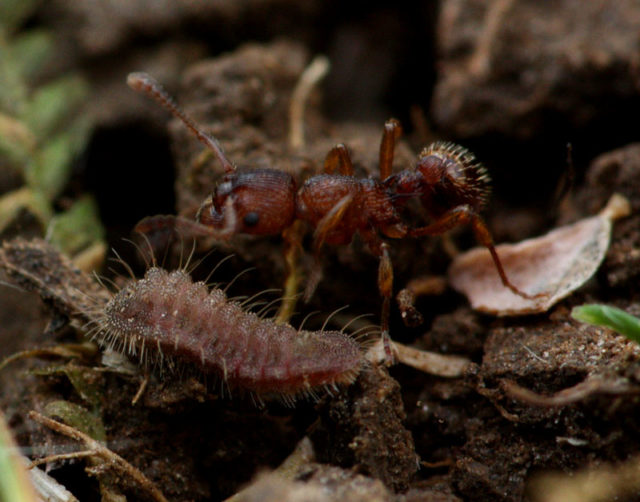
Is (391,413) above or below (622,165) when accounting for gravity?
below

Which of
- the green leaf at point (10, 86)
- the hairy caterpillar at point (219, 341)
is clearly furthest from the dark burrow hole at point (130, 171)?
the hairy caterpillar at point (219, 341)

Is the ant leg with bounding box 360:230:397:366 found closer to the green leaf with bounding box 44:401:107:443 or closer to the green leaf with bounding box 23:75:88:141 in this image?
the green leaf with bounding box 44:401:107:443

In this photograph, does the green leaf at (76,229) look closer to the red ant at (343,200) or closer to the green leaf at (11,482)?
the red ant at (343,200)

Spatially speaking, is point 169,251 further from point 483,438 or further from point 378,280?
point 483,438

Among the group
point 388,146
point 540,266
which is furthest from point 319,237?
point 540,266

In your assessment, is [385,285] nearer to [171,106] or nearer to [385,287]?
[385,287]

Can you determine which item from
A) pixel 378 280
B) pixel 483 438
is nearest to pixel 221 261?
pixel 378 280

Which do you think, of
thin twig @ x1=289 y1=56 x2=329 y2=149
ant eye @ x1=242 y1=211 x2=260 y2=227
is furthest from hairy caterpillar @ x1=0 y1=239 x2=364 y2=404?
thin twig @ x1=289 y1=56 x2=329 y2=149
